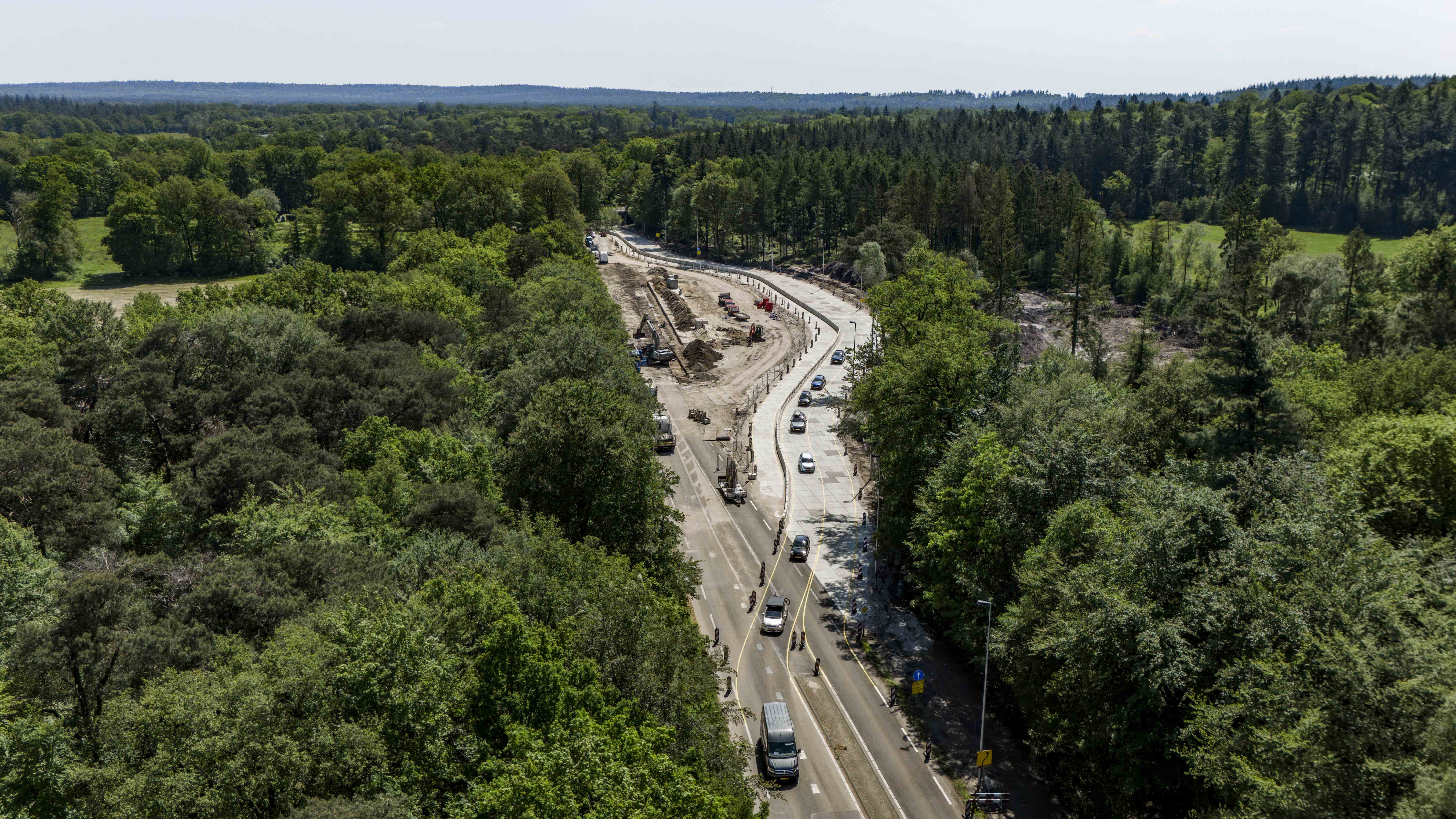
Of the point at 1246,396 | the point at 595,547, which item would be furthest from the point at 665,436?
the point at 1246,396

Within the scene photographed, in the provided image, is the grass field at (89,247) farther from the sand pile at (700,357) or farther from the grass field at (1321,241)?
the grass field at (1321,241)

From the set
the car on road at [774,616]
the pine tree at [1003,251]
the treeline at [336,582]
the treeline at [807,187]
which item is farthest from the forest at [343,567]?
the treeline at [807,187]

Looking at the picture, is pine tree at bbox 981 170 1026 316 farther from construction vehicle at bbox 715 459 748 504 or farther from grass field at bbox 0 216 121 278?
grass field at bbox 0 216 121 278

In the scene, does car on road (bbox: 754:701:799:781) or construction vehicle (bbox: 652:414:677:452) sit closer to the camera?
car on road (bbox: 754:701:799:781)

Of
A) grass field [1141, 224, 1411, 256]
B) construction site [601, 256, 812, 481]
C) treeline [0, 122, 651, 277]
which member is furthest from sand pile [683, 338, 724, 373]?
grass field [1141, 224, 1411, 256]

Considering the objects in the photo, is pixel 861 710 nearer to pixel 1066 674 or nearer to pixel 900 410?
pixel 1066 674

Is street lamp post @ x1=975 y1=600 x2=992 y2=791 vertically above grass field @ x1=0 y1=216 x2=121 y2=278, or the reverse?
grass field @ x1=0 y1=216 x2=121 y2=278
